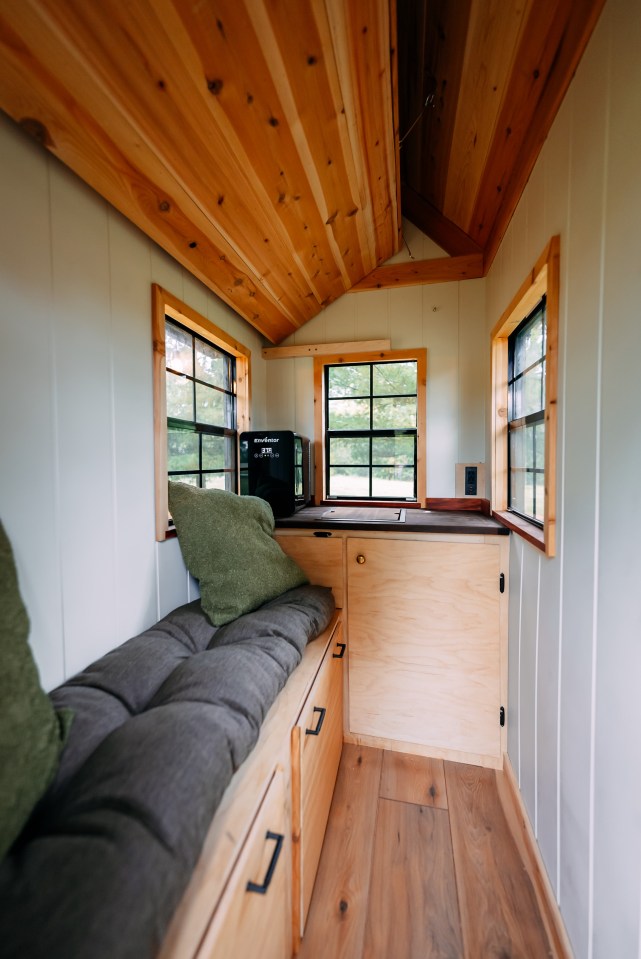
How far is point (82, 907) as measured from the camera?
1.40 feet

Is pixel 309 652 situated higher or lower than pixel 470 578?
lower

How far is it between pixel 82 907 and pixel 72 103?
60.3 inches

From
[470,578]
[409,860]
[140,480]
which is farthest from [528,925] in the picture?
[140,480]

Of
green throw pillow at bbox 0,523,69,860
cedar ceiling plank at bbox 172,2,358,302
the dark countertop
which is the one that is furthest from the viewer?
the dark countertop

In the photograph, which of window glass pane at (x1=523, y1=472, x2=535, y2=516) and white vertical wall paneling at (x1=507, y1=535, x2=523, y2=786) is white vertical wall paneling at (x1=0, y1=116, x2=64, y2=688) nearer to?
white vertical wall paneling at (x1=507, y1=535, x2=523, y2=786)

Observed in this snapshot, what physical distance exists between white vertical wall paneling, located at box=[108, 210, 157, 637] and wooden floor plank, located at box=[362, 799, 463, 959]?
3.91 feet

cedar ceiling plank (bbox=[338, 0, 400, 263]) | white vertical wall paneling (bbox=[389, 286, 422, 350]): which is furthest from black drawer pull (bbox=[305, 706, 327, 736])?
cedar ceiling plank (bbox=[338, 0, 400, 263])

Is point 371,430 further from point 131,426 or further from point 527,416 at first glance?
point 131,426

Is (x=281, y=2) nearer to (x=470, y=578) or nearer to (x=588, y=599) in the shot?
(x=588, y=599)

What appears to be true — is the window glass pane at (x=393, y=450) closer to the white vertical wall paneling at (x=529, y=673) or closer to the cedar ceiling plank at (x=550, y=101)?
the white vertical wall paneling at (x=529, y=673)

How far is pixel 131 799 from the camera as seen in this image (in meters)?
0.56

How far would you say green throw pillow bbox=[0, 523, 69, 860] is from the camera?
549 millimetres

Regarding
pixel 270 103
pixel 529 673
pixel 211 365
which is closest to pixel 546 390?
pixel 529 673

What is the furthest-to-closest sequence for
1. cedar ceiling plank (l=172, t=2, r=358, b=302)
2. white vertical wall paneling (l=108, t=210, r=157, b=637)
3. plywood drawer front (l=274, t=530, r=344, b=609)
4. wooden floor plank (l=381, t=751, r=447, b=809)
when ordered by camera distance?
plywood drawer front (l=274, t=530, r=344, b=609), wooden floor plank (l=381, t=751, r=447, b=809), white vertical wall paneling (l=108, t=210, r=157, b=637), cedar ceiling plank (l=172, t=2, r=358, b=302)
